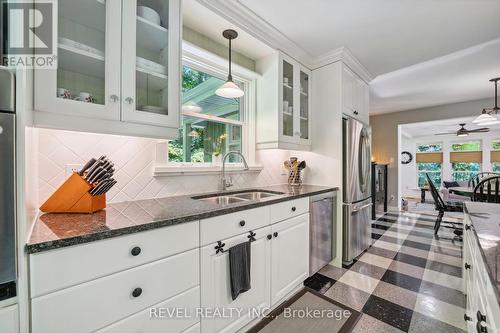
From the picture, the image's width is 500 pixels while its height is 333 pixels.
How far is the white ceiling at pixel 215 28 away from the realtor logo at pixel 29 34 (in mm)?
906

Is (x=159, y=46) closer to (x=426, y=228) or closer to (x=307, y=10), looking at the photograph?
(x=307, y=10)

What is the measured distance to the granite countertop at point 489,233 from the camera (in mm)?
686

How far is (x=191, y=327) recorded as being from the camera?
114 centimetres

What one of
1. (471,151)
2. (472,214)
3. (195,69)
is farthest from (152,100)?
(471,151)

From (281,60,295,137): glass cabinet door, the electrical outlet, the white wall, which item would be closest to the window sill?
the electrical outlet

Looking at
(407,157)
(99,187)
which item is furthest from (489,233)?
(407,157)

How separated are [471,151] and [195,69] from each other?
32.4 ft

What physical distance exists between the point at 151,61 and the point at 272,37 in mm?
1277

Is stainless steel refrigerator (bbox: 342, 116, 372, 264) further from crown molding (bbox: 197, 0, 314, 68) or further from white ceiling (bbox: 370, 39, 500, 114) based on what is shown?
white ceiling (bbox: 370, 39, 500, 114)

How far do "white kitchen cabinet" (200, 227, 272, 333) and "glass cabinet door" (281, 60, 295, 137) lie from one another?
1.23 meters

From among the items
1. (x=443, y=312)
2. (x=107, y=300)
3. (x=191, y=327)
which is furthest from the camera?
(x=443, y=312)

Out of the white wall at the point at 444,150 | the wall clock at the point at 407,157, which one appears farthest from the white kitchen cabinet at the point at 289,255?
the wall clock at the point at 407,157

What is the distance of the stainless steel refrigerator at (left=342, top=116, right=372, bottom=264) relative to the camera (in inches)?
96.6

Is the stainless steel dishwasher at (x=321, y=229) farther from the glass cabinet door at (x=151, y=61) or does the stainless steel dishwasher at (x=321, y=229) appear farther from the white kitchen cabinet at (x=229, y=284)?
the glass cabinet door at (x=151, y=61)
